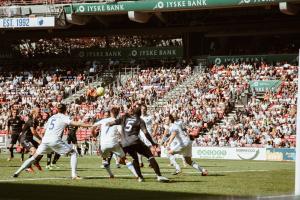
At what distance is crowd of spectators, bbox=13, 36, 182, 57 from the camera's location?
52875 millimetres

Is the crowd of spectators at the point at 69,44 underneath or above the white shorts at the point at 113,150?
above

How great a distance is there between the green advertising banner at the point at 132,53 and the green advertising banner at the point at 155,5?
15.7 feet

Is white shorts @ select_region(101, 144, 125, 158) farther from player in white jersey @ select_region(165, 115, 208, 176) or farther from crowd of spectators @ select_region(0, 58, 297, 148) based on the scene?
crowd of spectators @ select_region(0, 58, 297, 148)

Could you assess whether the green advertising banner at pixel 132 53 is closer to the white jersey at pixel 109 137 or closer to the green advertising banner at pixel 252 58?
the green advertising banner at pixel 252 58

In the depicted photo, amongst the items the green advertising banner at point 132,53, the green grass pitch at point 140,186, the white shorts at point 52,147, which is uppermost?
the green advertising banner at point 132,53

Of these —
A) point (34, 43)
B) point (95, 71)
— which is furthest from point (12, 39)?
point (95, 71)

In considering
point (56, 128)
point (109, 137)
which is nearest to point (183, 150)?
point (109, 137)

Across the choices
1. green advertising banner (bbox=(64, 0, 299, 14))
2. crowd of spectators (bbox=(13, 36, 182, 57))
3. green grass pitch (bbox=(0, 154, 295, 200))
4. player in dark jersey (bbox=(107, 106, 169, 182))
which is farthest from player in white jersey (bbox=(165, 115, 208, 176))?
crowd of spectators (bbox=(13, 36, 182, 57))

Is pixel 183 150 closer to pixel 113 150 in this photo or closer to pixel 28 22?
pixel 113 150

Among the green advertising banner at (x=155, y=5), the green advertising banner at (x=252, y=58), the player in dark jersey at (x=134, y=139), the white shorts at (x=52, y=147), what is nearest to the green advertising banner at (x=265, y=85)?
the green advertising banner at (x=252, y=58)

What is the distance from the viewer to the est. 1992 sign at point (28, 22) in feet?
162

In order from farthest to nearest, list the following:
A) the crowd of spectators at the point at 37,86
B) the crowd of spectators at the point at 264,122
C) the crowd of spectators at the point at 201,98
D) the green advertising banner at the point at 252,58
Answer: the crowd of spectators at the point at 37,86 < the green advertising banner at the point at 252,58 < the crowd of spectators at the point at 201,98 < the crowd of spectators at the point at 264,122

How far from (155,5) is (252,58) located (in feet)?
22.4

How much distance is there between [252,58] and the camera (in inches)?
1855
